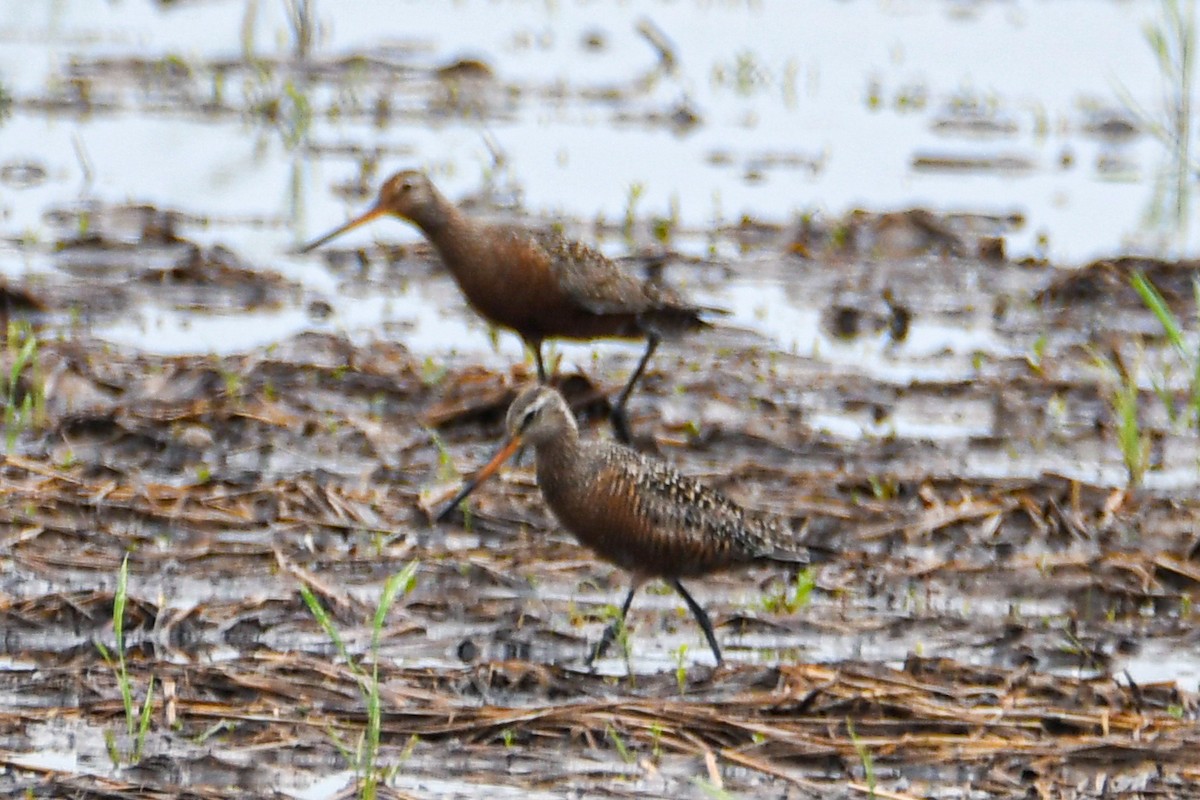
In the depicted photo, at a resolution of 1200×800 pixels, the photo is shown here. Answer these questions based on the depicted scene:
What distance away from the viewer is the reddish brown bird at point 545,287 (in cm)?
805

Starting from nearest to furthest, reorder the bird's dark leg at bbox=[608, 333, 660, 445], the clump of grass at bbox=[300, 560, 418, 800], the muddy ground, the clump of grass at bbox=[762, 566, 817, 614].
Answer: the clump of grass at bbox=[300, 560, 418, 800] → the muddy ground → the clump of grass at bbox=[762, 566, 817, 614] → the bird's dark leg at bbox=[608, 333, 660, 445]

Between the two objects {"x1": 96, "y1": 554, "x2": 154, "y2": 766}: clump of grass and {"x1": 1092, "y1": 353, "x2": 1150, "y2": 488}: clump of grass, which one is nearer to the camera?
{"x1": 96, "y1": 554, "x2": 154, "y2": 766}: clump of grass

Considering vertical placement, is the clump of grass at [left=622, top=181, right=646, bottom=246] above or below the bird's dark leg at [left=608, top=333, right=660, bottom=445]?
above

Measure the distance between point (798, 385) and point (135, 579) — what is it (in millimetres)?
3249

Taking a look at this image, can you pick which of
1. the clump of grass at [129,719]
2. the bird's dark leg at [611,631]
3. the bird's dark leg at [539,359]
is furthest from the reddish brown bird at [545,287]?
the clump of grass at [129,719]

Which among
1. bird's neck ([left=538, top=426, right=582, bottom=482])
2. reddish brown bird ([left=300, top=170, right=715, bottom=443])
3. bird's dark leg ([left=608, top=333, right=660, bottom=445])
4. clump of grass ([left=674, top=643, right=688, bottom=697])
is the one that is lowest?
clump of grass ([left=674, top=643, right=688, bottom=697])

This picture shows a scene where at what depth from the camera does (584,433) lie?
25.6 feet

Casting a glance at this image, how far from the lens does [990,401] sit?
834cm

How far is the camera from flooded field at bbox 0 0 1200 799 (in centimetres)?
489

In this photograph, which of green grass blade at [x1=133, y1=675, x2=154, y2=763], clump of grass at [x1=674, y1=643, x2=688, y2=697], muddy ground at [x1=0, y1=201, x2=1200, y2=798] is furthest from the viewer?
clump of grass at [x1=674, y1=643, x2=688, y2=697]

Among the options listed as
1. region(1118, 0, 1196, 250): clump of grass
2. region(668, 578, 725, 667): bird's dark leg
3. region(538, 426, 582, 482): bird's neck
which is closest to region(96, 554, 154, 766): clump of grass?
region(538, 426, 582, 482): bird's neck

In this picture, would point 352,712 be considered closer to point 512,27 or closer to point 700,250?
point 700,250

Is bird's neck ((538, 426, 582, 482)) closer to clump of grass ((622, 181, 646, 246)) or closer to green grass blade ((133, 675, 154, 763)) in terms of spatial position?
green grass blade ((133, 675, 154, 763))

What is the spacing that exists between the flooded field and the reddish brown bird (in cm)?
21
